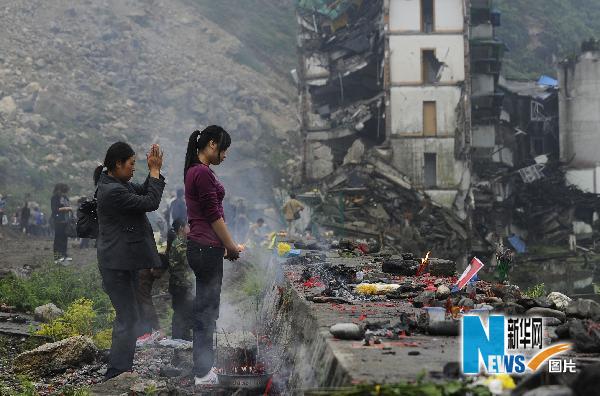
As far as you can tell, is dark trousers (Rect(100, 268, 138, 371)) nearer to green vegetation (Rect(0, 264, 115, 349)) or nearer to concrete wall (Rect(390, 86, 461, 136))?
green vegetation (Rect(0, 264, 115, 349))

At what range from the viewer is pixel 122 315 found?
696cm

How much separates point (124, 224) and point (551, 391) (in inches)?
168

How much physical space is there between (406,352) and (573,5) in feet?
234

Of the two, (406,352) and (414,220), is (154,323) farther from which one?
(414,220)

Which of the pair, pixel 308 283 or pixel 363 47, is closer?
pixel 308 283

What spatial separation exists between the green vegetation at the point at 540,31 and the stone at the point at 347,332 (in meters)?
61.0

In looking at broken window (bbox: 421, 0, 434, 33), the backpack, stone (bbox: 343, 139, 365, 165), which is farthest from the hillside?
the backpack

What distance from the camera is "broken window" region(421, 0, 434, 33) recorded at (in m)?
38.6

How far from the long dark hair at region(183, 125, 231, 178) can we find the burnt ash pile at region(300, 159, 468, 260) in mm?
25346

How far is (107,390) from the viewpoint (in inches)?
262

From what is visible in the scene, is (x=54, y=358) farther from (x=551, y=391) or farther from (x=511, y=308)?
(x=551, y=391)

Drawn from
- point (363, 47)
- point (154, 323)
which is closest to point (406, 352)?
point (154, 323)

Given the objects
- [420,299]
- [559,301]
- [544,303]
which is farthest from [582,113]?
[544,303]

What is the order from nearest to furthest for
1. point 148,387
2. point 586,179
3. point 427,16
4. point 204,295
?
1. point 148,387
2. point 204,295
3. point 427,16
4. point 586,179
